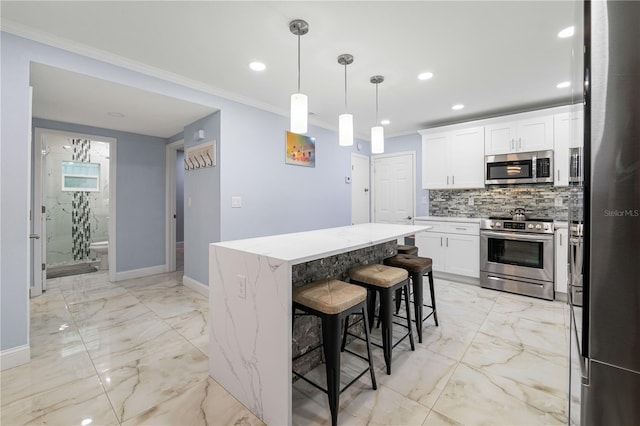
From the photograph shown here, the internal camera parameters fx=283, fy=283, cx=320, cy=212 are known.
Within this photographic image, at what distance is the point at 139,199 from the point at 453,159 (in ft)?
16.6

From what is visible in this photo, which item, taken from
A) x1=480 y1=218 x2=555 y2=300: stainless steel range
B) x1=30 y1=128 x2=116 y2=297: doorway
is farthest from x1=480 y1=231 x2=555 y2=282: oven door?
x1=30 y1=128 x2=116 y2=297: doorway

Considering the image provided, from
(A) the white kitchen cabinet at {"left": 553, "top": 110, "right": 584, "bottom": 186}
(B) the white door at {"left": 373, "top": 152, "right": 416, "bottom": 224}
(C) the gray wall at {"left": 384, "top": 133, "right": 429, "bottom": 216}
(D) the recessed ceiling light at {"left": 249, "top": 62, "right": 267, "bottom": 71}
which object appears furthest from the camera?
(B) the white door at {"left": 373, "top": 152, "right": 416, "bottom": 224}

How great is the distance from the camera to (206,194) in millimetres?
3617

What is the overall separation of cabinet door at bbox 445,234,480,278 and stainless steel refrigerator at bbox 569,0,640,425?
12.0ft

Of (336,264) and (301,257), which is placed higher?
(301,257)

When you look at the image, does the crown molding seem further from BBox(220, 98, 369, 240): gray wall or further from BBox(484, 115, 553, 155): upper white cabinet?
BBox(484, 115, 553, 155): upper white cabinet

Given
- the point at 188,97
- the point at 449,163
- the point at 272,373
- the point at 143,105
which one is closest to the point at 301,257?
the point at 272,373

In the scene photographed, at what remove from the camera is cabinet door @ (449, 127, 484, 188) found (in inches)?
166

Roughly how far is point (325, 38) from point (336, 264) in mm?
1817

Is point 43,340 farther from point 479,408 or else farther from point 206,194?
point 479,408

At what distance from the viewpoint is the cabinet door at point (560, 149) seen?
11.7 feet

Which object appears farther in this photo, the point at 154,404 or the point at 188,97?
the point at 188,97

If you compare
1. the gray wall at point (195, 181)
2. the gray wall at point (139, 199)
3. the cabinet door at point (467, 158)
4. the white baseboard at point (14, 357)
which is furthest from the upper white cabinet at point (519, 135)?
the white baseboard at point (14, 357)

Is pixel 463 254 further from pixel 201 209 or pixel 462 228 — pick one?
pixel 201 209
